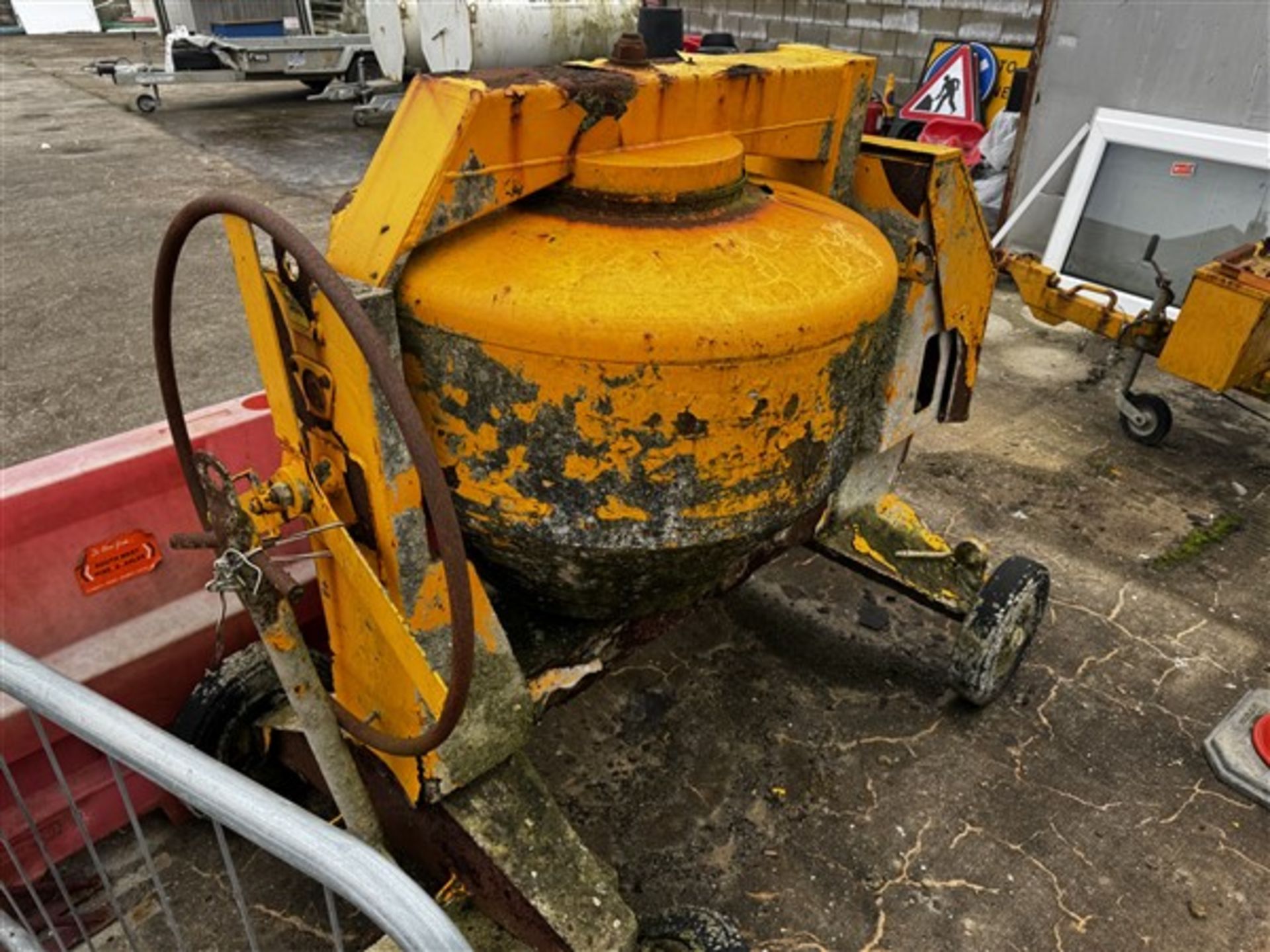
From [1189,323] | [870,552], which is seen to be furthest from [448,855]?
[1189,323]

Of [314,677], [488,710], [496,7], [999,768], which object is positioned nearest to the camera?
[314,677]

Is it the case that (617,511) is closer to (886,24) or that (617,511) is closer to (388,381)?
(388,381)

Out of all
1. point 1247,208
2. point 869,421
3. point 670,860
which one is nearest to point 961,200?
point 869,421

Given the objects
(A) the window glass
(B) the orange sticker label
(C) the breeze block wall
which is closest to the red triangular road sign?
(C) the breeze block wall

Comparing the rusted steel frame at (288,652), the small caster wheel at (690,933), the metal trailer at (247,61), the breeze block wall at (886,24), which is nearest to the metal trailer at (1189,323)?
the breeze block wall at (886,24)

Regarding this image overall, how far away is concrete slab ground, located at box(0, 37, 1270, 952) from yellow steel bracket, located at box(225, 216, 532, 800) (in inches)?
29.0

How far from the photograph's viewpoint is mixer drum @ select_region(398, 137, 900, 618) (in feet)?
5.03

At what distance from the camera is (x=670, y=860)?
7.61 ft

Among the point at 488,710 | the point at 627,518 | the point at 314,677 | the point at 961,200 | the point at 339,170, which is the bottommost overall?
the point at 339,170

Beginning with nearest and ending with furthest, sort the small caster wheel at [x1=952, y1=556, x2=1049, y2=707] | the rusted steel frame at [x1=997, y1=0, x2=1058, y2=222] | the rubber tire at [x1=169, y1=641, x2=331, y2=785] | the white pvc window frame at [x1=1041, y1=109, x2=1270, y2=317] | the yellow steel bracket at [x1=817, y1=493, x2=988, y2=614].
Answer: the rubber tire at [x1=169, y1=641, x2=331, y2=785]
the small caster wheel at [x1=952, y1=556, x2=1049, y2=707]
the yellow steel bracket at [x1=817, y1=493, x2=988, y2=614]
the white pvc window frame at [x1=1041, y1=109, x2=1270, y2=317]
the rusted steel frame at [x1=997, y1=0, x2=1058, y2=222]

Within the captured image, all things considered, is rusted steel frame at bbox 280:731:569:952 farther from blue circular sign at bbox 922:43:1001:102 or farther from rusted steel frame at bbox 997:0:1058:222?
blue circular sign at bbox 922:43:1001:102

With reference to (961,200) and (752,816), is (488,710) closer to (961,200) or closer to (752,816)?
(752,816)

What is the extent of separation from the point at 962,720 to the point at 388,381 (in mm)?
2213

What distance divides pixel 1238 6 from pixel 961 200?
3.95m
